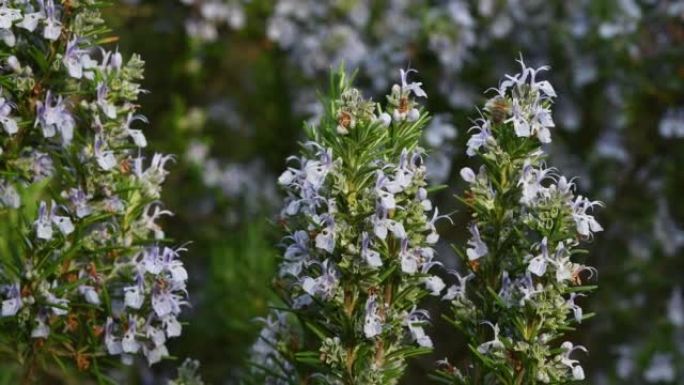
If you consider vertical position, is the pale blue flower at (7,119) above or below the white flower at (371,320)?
above

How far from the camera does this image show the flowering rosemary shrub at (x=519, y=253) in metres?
1.59

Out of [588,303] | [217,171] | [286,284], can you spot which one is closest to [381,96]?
[217,171]

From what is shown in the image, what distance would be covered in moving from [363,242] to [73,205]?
502 mm

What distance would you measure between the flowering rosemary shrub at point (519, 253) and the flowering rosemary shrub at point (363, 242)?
8 centimetres

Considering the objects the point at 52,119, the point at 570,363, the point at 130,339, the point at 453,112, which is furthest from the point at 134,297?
the point at 453,112

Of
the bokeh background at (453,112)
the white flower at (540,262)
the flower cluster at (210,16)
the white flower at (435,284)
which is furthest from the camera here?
the flower cluster at (210,16)

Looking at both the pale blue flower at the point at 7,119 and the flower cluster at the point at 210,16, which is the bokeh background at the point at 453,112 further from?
the pale blue flower at the point at 7,119

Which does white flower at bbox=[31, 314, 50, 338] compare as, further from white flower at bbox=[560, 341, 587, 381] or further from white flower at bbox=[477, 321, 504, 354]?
white flower at bbox=[560, 341, 587, 381]

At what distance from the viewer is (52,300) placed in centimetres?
173

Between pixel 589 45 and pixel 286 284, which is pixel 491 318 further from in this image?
pixel 589 45

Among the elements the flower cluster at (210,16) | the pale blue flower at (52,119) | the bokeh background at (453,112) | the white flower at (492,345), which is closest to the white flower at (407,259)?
the white flower at (492,345)

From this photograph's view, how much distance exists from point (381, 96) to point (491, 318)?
6.54 ft

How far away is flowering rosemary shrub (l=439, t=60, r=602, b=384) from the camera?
1587 millimetres

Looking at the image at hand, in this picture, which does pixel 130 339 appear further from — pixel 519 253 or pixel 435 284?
pixel 519 253
